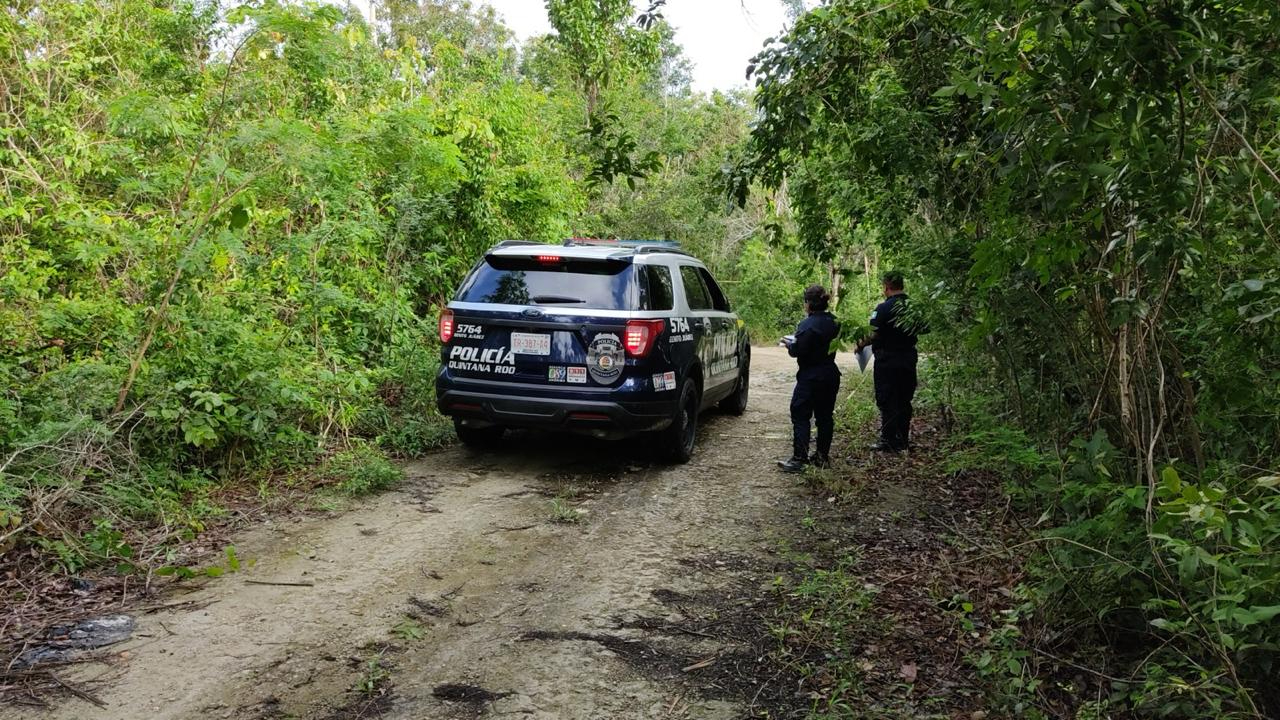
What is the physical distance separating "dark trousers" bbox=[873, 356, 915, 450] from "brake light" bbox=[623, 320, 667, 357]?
261cm

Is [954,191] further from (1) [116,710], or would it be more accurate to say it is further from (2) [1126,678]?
(1) [116,710]

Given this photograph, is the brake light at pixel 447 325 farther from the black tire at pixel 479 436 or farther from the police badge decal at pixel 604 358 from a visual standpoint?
the police badge decal at pixel 604 358

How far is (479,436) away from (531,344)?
151cm

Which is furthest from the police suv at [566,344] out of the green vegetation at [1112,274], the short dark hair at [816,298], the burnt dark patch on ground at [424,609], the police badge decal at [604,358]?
the burnt dark patch on ground at [424,609]

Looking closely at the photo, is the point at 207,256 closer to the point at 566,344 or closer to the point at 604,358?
the point at 566,344

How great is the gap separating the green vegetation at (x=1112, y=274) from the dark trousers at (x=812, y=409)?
1466mm

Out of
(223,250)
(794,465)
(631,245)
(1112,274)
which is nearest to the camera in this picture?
(1112,274)

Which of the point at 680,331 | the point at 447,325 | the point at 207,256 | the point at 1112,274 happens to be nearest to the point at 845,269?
the point at 680,331

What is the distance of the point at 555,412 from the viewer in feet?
21.4

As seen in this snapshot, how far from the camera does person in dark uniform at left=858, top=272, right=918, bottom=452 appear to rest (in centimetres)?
784

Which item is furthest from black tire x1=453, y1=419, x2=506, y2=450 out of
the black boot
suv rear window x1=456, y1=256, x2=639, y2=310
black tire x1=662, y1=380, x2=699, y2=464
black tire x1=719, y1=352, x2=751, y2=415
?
black tire x1=719, y1=352, x2=751, y2=415

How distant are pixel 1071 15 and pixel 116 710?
4198 mm

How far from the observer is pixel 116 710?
10.7 ft

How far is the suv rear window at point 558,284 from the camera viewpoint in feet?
22.0
